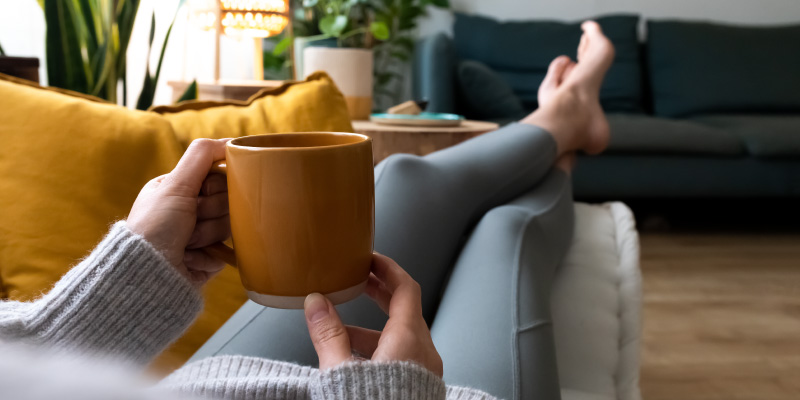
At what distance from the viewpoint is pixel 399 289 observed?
0.47m

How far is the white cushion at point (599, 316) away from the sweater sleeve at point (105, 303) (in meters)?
0.50

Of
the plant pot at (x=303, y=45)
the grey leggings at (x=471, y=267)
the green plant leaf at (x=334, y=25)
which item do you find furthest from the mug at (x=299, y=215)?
the green plant leaf at (x=334, y=25)

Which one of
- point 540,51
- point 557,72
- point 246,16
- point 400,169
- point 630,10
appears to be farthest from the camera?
point 630,10

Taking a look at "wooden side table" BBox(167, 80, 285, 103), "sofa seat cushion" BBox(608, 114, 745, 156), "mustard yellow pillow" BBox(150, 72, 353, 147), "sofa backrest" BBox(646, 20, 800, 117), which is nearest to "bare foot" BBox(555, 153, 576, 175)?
"mustard yellow pillow" BBox(150, 72, 353, 147)

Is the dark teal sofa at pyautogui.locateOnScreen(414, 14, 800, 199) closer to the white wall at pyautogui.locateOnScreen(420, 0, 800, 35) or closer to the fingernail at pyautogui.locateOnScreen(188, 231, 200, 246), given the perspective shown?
the white wall at pyautogui.locateOnScreen(420, 0, 800, 35)

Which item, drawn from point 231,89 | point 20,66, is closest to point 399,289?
point 20,66

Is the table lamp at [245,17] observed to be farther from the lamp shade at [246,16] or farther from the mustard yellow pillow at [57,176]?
the mustard yellow pillow at [57,176]

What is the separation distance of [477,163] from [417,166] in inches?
7.6

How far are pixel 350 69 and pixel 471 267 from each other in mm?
959

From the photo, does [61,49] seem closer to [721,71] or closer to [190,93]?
[190,93]

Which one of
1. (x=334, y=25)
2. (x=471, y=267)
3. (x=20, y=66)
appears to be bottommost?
(x=471, y=267)

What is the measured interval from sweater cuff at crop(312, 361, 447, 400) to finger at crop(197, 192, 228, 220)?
19 centimetres

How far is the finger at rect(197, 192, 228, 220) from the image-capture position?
1.72 ft

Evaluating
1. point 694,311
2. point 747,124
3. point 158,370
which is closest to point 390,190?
point 158,370
